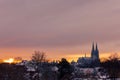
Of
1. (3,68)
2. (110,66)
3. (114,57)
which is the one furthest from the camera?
(114,57)

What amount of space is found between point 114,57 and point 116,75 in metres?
42.2

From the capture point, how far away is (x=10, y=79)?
7900 centimetres

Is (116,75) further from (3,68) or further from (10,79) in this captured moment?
(10,79)

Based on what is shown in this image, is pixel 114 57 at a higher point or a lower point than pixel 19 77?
higher

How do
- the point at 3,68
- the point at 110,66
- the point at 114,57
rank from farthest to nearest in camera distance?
the point at 114,57
the point at 110,66
the point at 3,68

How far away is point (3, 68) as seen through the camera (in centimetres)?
9494

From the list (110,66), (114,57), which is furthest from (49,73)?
(114,57)

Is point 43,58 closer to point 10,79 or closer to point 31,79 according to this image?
point 31,79

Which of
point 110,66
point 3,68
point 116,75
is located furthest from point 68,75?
point 110,66

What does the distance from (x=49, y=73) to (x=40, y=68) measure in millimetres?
2874

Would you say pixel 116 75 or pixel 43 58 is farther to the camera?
pixel 116 75

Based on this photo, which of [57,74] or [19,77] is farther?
[57,74]

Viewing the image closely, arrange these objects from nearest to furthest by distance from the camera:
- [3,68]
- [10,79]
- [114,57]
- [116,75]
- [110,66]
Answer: [10,79] < [3,68] < [116,75] < [110,66] < [114,57]

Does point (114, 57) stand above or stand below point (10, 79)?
above
